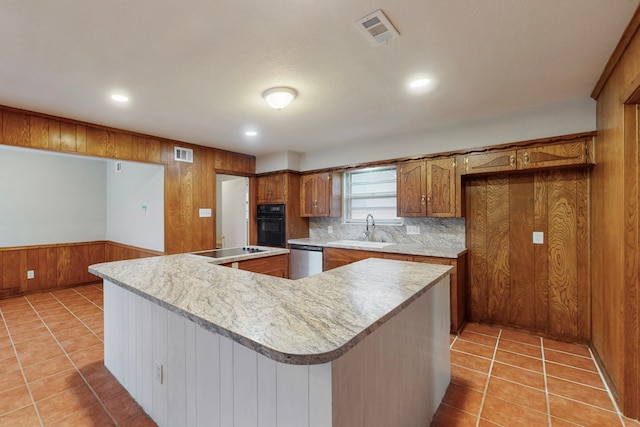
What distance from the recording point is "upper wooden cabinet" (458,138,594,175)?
2596mm

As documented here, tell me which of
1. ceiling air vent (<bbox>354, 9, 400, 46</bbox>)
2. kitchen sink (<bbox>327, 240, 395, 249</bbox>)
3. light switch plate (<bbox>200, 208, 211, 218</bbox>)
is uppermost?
ceiling air vent (<bbox>354, 9, 400, 46</bbox>)

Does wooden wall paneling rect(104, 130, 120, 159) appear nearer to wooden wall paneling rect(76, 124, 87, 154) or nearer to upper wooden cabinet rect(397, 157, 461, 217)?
wooden wall paneling rect(76, 124, 87, 154)

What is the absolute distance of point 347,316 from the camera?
41.4 inches

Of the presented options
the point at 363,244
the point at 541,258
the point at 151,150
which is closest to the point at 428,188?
the point at 363,244

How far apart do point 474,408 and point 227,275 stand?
184 cm

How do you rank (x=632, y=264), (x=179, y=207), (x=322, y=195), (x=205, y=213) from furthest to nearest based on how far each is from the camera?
1. (x=322, y=195)
2. (x=205, y=213)
3. (x=179, y=207)
4. (x=632, y=264)

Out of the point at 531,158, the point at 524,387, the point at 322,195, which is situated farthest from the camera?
the point at 322,195

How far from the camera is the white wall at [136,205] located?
13.6 feet

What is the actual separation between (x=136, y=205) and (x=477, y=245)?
17.1 feet

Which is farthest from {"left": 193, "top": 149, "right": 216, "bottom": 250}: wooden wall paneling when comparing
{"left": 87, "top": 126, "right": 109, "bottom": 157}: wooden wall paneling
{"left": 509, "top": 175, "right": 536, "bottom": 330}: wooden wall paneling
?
{"left": 509, "top": 175, "right": 536, "bottom": 330}: wooden wall paneling

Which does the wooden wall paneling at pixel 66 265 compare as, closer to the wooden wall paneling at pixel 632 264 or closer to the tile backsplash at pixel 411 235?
the tile backsplash at pixel 411 235

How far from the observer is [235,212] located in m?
5.52

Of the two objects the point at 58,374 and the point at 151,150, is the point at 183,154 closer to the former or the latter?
the point at 151,150

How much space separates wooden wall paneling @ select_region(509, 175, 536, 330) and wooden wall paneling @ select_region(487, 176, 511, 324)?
0.04 metres
